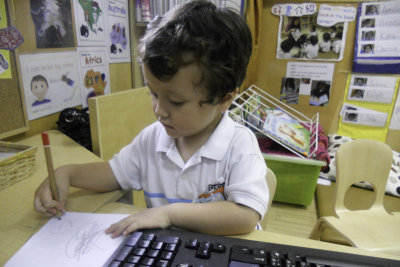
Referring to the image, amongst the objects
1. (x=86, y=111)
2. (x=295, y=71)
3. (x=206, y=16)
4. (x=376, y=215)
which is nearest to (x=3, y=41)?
(x=86, y=111)

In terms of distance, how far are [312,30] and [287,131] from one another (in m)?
0.79

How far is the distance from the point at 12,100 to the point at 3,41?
174mm

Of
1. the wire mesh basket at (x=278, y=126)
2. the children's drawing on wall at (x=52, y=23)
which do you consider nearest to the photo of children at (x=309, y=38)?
the wire mesh basket at (x=278, y=126)

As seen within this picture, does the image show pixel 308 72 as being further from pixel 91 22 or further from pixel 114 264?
pixel 114 264

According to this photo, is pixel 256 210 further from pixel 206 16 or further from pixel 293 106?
pixel 293 106

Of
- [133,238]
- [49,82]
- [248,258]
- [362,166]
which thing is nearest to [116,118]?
[49,82]

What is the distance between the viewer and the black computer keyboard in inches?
14.2

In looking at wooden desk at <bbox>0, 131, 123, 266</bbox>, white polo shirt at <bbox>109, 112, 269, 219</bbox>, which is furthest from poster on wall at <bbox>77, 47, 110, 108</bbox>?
white polo shirt at <bbox>109, 112, 269, 219</bbox>

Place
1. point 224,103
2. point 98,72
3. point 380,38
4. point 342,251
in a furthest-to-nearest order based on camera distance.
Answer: point 380,38
point 98,72
point 224,103
point 342,251

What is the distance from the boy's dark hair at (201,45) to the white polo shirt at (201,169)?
0.46 ft

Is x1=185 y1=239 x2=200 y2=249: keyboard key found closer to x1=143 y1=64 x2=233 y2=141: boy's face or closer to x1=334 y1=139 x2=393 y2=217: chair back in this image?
x1=143 y1=64 x2=233 y2=141: boy's face

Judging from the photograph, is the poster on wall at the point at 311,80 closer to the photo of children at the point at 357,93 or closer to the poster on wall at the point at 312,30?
the poster on wall at the point at 312,30

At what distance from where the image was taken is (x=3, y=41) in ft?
2.50

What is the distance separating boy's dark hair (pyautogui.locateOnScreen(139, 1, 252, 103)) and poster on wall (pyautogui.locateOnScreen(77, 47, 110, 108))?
2.24 ft
